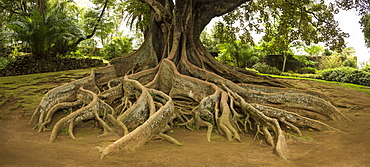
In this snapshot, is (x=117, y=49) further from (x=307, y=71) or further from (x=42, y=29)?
(x=307, y=71)

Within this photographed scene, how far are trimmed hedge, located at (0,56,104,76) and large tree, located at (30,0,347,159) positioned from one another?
711cm

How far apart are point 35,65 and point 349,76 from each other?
18598mm

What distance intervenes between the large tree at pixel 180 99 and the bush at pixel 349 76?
835 centimetres

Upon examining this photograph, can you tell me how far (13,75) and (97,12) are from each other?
436 inches

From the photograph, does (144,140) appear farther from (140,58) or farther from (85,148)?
(140,58)

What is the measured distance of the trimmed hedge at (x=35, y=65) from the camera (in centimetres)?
1316

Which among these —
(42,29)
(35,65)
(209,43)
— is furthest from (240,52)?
(35,65)

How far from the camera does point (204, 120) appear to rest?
5574 millimetres

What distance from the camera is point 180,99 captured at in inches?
273

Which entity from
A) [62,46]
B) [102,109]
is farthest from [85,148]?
[62,46]

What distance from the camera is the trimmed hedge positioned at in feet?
43.2

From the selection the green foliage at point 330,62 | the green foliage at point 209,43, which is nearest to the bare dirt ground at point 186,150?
the green foliage at point 330,62

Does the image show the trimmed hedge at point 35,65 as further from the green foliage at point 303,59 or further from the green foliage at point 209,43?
the green foliage at point 303,59

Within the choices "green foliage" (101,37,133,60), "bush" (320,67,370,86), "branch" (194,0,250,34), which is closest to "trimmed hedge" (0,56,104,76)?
"green foliage" (101,37,133,60)
